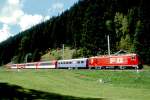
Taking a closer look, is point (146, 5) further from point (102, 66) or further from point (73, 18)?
point (73, 18)

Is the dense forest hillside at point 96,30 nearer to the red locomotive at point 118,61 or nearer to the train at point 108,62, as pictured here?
the train at point 108,62

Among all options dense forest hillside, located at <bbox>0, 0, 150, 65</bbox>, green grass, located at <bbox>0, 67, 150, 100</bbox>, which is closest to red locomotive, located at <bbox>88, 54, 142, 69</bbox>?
green grass, located at <bbox>0, 67, 150, 100</bbox>

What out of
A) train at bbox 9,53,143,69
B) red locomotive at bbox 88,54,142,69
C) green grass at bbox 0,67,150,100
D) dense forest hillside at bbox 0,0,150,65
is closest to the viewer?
green grass at bbox 0,67,150,100

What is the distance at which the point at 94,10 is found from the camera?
417ft

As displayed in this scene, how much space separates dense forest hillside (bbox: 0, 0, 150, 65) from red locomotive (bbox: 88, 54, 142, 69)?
44.2 ft

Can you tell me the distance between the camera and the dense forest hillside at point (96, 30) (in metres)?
92.2

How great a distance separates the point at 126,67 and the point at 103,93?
32475 millimetres

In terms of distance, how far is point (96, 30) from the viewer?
378ft

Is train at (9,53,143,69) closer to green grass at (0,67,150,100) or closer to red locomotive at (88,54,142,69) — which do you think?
red locomotive at (88,54,142,69)

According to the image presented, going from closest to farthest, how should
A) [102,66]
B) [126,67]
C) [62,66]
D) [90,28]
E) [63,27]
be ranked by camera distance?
[126,67], [102,66], [62,66], [90,28], [63,27]

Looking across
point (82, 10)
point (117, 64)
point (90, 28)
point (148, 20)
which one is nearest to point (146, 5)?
point (148, 20)

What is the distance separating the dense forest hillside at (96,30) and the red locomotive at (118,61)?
1347cm

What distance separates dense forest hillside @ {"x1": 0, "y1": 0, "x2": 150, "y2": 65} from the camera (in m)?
92.2

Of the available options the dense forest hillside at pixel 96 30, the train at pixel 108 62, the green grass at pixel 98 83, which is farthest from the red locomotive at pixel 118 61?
the dense forest hillside at pixel 96 30
